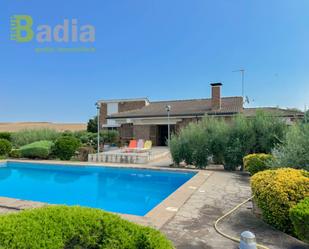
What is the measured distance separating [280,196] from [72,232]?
447cm

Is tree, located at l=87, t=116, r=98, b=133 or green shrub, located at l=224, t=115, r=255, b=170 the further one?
tree, located at l=87, t=116, r=98, b=133

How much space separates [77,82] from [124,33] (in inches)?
411

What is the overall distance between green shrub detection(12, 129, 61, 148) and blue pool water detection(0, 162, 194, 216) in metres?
7.50

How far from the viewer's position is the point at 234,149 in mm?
15055

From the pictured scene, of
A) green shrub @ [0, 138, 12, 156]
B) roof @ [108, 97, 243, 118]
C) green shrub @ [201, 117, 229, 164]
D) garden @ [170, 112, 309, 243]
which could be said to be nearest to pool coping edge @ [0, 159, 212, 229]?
garden @ [170, 112, 309, 243]

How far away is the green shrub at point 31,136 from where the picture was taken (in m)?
27.4

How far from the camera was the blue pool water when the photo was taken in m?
10.9

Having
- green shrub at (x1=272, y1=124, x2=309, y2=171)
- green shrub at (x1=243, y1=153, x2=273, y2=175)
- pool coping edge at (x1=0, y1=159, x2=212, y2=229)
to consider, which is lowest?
pool coping edge at (x1=0, y1=159, x2=212, y2=229)

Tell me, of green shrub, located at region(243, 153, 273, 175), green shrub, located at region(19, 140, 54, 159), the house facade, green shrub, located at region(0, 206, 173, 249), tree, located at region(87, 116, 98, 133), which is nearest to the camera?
green shrub, located at region(0, 206, 173, 249)

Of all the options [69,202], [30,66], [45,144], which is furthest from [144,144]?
[30,66]

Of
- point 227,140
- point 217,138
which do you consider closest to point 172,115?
point 217,138

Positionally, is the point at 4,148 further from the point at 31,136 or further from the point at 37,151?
the point at 31,136

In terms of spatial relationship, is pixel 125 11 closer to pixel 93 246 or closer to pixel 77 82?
pixel 77 82

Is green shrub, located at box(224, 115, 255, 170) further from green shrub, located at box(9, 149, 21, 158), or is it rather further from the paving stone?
green shrub, located at box(9, 149, 21, 158)
